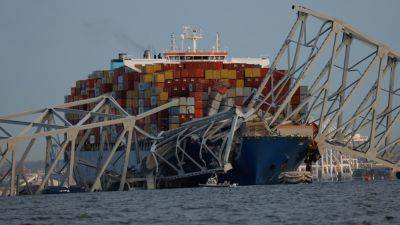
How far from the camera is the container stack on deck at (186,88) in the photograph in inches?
4993

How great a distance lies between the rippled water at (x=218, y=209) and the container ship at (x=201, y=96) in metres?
15.5

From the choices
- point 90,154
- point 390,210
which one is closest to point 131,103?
point 90,154

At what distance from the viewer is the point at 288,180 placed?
396 feet

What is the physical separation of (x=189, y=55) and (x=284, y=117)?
3128 cm

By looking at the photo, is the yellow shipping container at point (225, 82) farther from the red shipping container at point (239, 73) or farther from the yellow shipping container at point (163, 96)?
the yellow shipping container at point (163, 96)

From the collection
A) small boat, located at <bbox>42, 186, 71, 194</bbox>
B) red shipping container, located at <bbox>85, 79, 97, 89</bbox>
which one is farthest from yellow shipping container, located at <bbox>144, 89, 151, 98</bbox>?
small boat, located at <bbox>42, 186, 71, 194</bbox>

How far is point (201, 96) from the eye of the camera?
127 m

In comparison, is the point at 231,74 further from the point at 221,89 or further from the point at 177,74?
the point at 177,74

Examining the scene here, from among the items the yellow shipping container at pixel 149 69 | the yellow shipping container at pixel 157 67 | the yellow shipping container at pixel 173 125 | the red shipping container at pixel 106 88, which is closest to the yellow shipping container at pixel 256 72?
the yellow shipping container at pixel 173 125

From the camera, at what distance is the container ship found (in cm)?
11644

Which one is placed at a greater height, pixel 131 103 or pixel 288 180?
pixel 131 103

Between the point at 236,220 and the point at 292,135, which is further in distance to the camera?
the point at 292,135

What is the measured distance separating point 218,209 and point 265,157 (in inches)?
1589

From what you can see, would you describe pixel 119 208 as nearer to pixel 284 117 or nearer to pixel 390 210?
pixel 390 210
